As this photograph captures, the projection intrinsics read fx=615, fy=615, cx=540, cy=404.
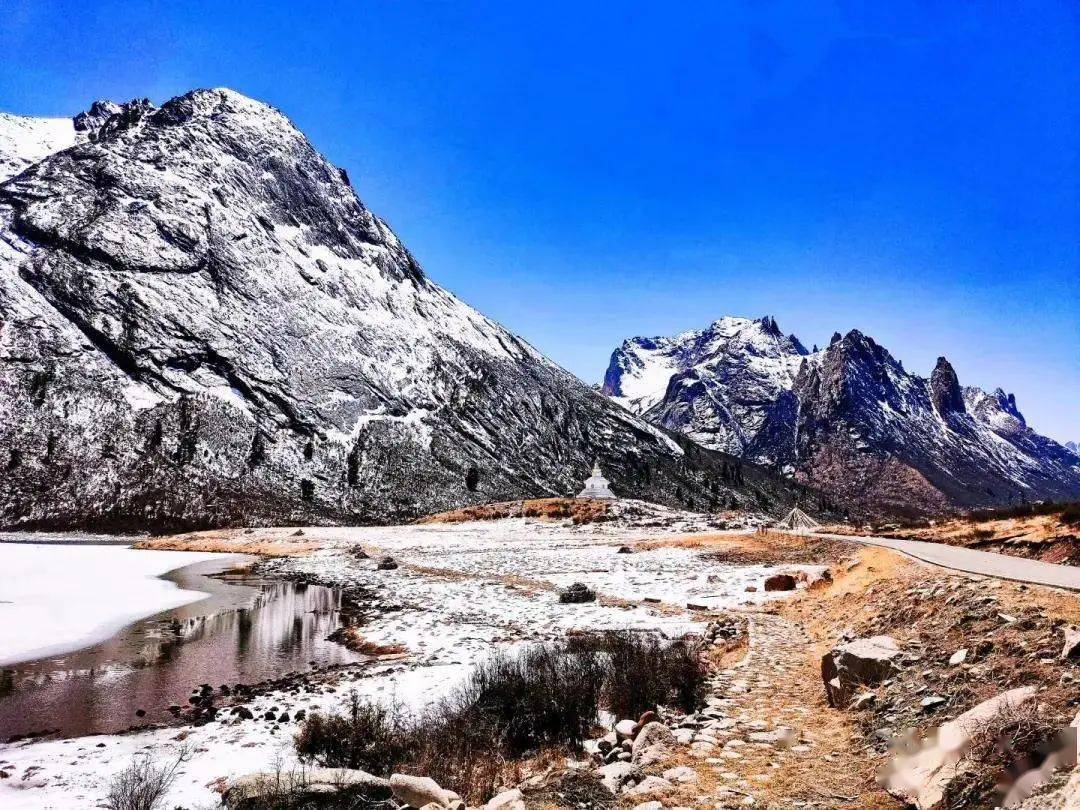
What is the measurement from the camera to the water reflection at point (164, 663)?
12211 millimetres

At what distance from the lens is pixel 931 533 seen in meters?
30.8

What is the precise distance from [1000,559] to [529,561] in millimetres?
23642

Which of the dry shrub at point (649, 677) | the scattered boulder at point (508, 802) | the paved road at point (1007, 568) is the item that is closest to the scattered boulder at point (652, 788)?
the scattered boulder at point (508, 802)

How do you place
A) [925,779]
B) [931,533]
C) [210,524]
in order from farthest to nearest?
[210,524] → [931,533] → [925,779]

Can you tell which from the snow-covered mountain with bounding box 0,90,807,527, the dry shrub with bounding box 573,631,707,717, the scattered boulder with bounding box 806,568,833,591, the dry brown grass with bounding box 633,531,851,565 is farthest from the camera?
the snow-covered mountain with bounding box 0,90,807,527

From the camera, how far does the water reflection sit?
40.1 ft

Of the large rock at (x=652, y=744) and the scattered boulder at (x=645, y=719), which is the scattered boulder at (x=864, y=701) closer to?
the large rock at (x=652, y=744)

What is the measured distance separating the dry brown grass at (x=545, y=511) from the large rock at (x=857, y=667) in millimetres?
54014

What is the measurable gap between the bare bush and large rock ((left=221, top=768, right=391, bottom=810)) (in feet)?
3.01

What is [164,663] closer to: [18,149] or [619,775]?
[619,775]

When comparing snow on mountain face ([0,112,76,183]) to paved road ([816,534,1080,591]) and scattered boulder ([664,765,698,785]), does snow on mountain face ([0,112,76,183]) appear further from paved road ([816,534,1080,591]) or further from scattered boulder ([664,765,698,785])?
scattered boulder ([664,765,698,785])

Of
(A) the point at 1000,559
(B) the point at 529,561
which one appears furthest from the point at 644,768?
(B) the point at 529,561

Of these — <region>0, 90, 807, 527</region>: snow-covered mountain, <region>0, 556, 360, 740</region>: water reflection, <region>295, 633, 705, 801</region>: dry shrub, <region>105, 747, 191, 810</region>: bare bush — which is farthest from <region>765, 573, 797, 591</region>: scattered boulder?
<region>0, 90, 807, 527</region>: snow-covered mountain

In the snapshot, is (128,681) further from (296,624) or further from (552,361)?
(552,361)
